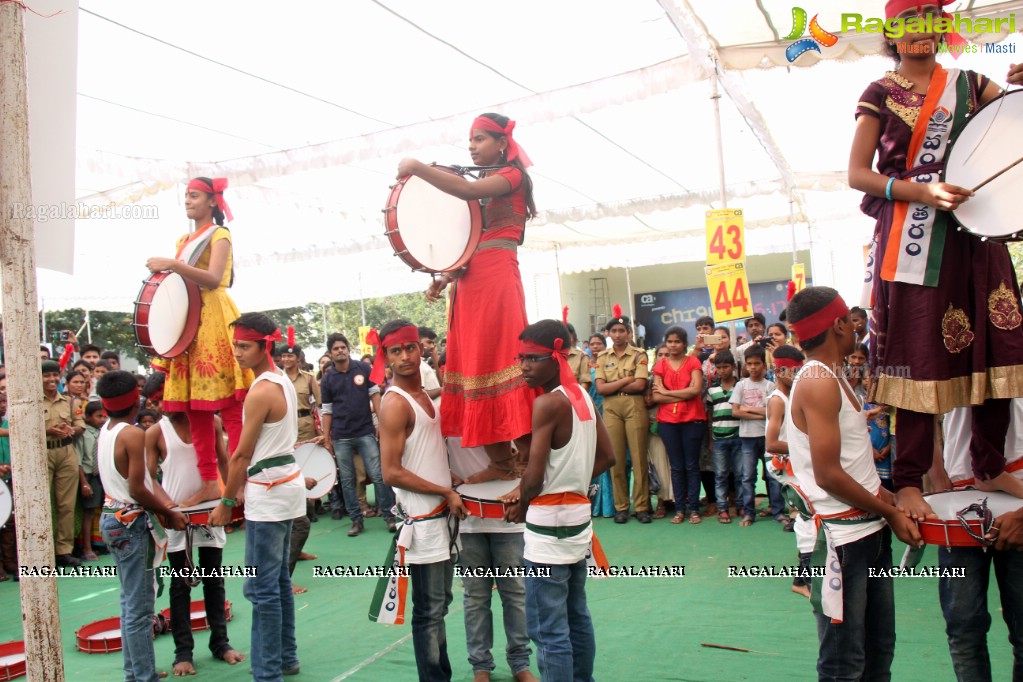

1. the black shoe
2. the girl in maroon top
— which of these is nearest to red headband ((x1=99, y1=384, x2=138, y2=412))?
the girl in maroon top

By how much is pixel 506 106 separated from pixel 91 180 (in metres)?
4.78

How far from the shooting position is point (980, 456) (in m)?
2.98

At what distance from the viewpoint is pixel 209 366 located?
15.3ft

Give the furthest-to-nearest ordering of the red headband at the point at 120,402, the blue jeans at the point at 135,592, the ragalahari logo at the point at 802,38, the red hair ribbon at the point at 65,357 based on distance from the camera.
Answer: the red hair ribbon at the point at 65,357, the ragalahari logo at the point at 802,38, the red headband at the point at 120,402, the blue jeans at the point at 135,592

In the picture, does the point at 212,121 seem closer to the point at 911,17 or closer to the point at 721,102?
the point at 721,102

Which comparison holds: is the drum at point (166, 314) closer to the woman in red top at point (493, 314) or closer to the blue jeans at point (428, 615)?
the woman in red top at point (493, 314)

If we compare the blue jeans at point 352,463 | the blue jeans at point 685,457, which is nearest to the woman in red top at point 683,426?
the blue jeans at point 685,457

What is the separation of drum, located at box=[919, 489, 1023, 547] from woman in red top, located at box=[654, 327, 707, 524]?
547 centimetres

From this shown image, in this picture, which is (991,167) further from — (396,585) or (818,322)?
(396,585)

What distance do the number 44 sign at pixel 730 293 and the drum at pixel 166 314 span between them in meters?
4.66

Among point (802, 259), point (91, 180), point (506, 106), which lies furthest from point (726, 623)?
point (802, 259)

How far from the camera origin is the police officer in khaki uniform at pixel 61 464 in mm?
8188

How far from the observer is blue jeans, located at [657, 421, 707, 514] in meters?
8.41

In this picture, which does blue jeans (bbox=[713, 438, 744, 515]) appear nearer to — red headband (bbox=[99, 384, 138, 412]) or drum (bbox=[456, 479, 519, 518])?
drum (bbox=[456, 479, 519, 518])
